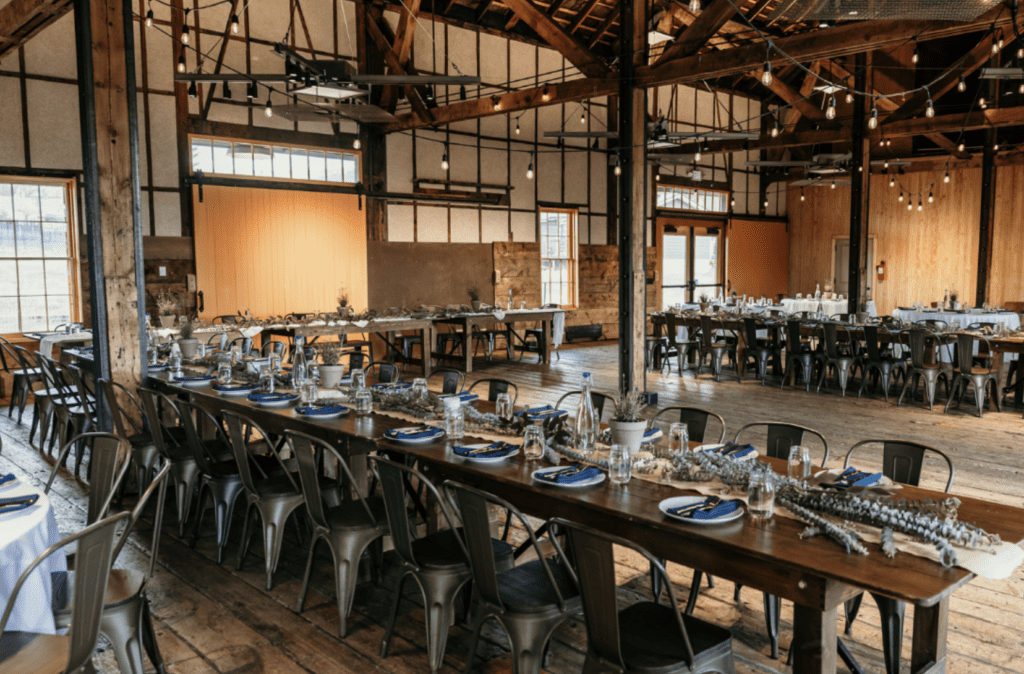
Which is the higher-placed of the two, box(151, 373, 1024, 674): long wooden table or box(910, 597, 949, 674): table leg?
box(151, 373, 1024, 674): long wooden table

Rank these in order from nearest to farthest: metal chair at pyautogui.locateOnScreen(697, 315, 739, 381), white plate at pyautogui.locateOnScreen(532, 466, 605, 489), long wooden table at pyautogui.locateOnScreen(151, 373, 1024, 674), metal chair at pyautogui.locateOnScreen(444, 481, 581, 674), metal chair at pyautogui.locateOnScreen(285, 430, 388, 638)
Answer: long wooden table at pyautogui.locateOnScreen(151, 373, 1024, 674), metal chair at pyautogui.locateOnScreen(444, 481, 581, 674), white plate at pyautogui.locateOnScreen(532, 466, 605, 489), metal chair at pyautogui.locateOnScreen(285, 430, 388, 638), metal chair at pyautogui.locateOnScreen(697, 315, 739, 381)

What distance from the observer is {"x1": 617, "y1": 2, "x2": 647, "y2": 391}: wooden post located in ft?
26.2

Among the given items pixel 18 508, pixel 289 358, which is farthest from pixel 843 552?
pixel 289 358

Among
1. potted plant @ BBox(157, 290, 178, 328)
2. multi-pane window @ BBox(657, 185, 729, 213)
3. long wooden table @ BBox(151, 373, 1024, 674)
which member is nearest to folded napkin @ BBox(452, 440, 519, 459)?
Answer: long wooden table @ BBox(151, 373, 1024, 674)

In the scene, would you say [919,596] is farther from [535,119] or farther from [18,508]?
[535,119]

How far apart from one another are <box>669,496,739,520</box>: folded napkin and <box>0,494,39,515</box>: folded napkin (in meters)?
2.23

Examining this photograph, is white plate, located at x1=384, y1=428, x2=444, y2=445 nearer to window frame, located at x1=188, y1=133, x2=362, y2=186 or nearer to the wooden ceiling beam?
the wooden ceiling beam

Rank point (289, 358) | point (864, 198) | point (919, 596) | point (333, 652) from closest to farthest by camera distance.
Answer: point (919, 596)
point (333, 652)
point (289, 358)
point (864, 198)

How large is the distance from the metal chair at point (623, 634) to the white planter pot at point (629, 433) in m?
0.93

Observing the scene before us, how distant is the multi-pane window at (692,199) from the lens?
57.5 ft

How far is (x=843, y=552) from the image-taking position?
7.30 ft

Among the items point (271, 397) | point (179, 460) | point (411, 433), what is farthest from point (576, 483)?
point (179, 460)

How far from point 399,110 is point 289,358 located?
527cm

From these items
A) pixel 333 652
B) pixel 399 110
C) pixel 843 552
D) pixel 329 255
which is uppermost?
pixel 399 110
